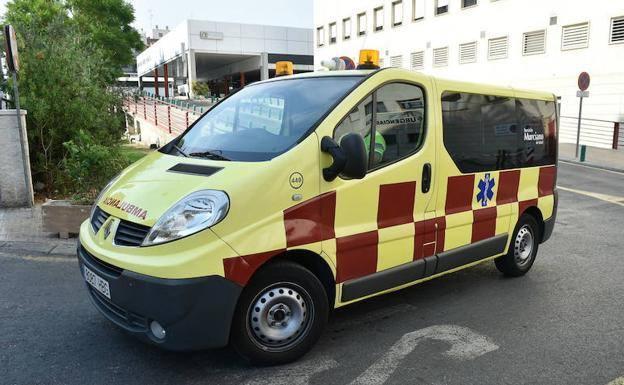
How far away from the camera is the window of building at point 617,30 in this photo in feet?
66.8

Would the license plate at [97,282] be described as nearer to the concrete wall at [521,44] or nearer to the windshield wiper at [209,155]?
the windshield wiper at [209,155]

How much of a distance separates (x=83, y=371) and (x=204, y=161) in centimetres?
151

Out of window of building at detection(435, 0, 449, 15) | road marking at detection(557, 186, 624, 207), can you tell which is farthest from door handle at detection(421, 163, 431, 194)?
window of building at detection(435, 0, 449, 15)

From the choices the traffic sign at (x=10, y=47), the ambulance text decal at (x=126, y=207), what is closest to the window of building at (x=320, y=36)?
the traffic sign at (x=10, y=47)

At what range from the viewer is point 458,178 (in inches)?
166

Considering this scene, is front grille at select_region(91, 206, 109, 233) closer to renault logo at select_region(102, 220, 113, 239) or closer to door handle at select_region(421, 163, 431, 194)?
renault logo at select_region(102, 220, 113, 239)

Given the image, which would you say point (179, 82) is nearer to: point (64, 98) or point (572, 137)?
point (572, 137)

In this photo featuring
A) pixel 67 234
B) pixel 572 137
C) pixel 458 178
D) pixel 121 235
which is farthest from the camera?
pixel 572 137

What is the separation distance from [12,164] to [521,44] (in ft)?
75.8

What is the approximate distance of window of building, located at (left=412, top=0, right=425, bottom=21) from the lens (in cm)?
3031

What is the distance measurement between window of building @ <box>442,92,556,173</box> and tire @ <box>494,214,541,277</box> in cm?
63

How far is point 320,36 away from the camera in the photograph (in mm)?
40938

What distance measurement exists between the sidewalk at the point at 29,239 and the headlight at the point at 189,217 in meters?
3.43

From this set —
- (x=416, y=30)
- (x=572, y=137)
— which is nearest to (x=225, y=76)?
(x=416, y=30)
